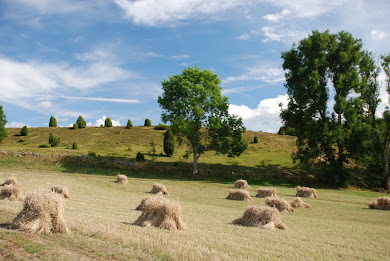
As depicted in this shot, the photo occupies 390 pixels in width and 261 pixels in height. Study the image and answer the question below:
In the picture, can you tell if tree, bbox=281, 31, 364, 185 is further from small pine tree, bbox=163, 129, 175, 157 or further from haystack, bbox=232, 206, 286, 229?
haystack, bbox=232, 206, 286, 229

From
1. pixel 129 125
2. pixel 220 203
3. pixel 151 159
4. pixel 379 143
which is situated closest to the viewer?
pixel 220 203

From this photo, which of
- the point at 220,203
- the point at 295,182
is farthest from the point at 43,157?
the point at 295,182

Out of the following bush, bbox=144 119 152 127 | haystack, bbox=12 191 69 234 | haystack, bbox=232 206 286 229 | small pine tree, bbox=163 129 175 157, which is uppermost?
bush, bbox=144 119 152 127

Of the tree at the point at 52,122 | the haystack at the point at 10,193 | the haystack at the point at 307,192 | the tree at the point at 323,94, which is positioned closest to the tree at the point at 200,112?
the tree at the point at 323,94

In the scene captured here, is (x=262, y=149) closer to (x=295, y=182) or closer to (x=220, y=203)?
(x=295, y=182)

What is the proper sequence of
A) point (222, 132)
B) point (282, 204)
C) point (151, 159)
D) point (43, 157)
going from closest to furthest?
point (282, 204)
point (43, 157)
point (222, 132)
point (151, 159)

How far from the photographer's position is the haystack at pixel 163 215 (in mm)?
10297

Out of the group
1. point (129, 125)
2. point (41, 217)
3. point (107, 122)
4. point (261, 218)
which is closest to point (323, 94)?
point (261, 218)

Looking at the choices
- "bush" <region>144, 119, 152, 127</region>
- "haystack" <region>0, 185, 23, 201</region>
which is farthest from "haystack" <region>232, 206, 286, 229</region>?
"bush" <region>144, 119, 152, 127</region>

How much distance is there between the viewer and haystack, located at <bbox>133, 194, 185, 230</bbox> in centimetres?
1030

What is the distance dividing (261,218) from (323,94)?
38492mm

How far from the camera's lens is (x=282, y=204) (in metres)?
18.3

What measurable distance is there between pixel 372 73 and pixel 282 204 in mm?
39685

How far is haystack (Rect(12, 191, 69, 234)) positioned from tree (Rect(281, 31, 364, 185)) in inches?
1596
